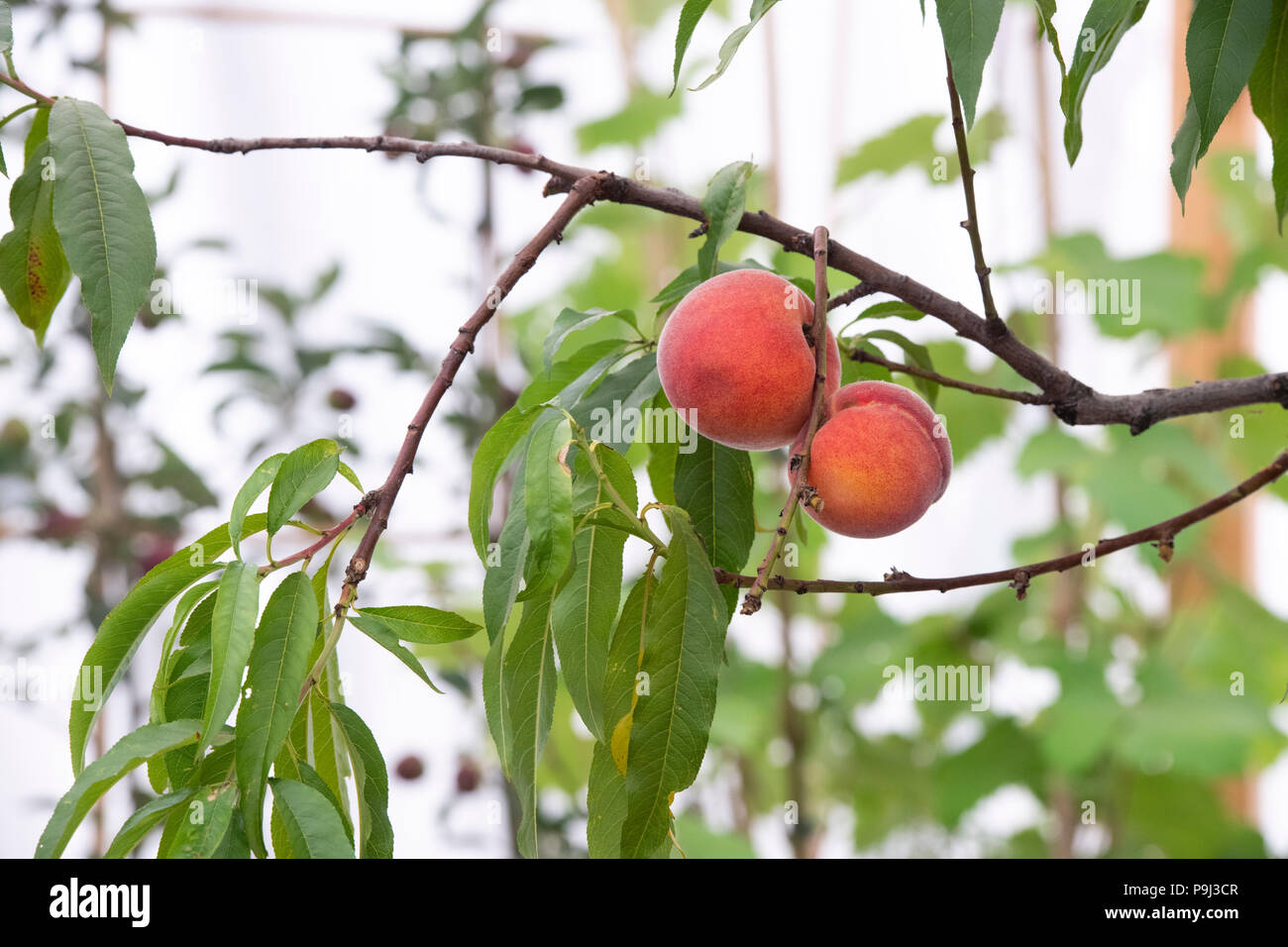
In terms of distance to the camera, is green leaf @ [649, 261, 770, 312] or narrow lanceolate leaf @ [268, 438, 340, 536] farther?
green leaf @ [649, 261, 770, 312]

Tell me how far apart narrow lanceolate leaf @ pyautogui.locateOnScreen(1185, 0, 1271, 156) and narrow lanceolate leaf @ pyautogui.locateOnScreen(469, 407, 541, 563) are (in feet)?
0.85

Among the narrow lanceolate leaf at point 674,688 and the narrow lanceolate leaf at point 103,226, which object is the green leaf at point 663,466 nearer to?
the narrow lanceolate leaf at point 674,688

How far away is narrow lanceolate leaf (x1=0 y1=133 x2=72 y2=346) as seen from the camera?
410 millimetres

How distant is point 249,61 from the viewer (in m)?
1.71

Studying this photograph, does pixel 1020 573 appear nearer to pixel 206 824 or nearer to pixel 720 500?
pixel 720 500

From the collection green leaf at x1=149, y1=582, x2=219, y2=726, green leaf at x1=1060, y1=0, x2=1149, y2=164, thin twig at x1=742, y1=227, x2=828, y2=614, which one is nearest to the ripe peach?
thin twig at x1=742, y1=227, x2=828, y2=614

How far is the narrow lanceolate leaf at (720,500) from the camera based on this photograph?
0.45 metres

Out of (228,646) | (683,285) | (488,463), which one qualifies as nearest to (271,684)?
(228,646)

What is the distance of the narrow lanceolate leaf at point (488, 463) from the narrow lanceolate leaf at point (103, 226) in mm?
126

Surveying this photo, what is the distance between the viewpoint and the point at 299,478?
354 mm

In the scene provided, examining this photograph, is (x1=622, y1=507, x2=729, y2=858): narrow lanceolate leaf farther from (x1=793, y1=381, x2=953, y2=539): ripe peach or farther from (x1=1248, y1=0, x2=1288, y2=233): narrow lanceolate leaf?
(x1=1248, y1=0, x2=1288, y2=233): narrow lanceolate leaf
